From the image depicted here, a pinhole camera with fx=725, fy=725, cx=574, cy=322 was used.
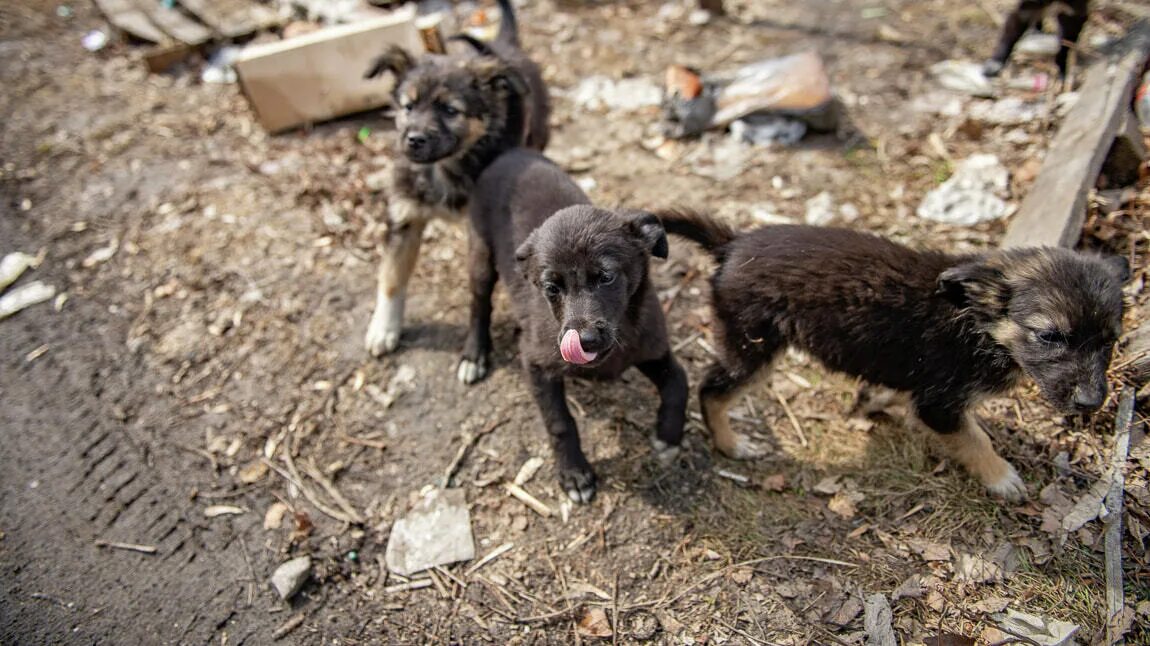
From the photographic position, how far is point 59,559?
12.6 ft

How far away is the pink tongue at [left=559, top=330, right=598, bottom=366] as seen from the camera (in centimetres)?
320

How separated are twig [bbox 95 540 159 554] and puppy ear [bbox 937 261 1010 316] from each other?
13.8 ft

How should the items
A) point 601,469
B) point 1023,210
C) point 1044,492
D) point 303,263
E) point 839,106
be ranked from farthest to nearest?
point 839,106, point 303,263, point 1023,210, point 601,469, point 1044,492

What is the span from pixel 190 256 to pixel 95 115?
280 centimetres

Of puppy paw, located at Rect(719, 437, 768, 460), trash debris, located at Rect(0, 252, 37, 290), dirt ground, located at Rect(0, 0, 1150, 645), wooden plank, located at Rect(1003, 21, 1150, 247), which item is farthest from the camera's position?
trash debris, located at Rect(0, 252, 37, 290)

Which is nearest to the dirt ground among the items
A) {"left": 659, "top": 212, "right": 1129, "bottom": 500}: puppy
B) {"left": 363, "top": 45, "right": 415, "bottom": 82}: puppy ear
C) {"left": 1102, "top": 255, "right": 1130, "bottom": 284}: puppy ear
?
{"left": 659, "top": 212, "right": 1129, "bottom": 500}: puppy

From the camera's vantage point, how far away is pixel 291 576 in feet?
12.0

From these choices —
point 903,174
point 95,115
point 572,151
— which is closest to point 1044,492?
point 903,174

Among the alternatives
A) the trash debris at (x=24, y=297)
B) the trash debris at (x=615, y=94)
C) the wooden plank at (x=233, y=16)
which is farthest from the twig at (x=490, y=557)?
the wooden plank at (x=233, y=16)

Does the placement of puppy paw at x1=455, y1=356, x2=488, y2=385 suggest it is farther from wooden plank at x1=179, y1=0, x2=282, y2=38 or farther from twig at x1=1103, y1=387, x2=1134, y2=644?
wooden plank at x1=179, y1=0, x2=282, y2=38

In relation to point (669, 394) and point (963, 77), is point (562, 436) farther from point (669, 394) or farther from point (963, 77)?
point (963, 77)

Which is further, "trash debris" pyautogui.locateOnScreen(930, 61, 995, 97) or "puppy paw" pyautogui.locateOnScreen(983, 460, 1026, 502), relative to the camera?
"trash debris" pyautogui.locateOnScreen(930, 61, 995, 97)

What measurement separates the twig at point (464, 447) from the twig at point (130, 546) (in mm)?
1549

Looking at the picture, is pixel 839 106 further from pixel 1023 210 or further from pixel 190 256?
pixel 190 256
